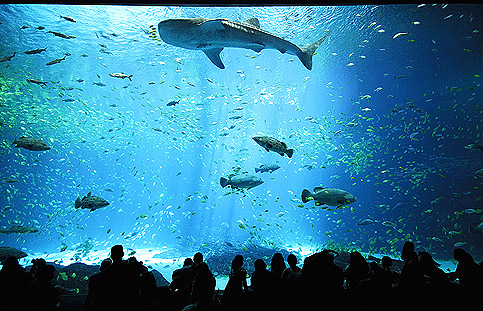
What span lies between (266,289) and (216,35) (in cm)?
342

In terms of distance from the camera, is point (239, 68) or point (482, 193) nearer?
point (482, 193)

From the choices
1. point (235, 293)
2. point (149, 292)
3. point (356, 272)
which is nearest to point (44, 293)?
point (149, 292)

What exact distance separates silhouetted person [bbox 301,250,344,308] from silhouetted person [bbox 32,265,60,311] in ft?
9.15

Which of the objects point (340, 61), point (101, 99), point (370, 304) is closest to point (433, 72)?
point (340, 61)

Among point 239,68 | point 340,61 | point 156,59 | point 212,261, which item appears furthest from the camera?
point 239,68

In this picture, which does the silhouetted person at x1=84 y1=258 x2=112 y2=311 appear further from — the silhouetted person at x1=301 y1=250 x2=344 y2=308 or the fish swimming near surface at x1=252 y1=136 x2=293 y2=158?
the fish swimming near surface at x1=252 y1=136 x2=293 y2=158

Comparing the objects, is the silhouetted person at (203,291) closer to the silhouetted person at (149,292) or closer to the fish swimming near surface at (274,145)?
the silhouetted person at (149,292)

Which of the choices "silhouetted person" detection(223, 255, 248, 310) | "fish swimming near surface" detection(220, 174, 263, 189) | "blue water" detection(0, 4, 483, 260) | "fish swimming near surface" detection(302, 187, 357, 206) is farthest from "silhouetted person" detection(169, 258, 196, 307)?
"blue water" detection(0, 4, 483, 260)

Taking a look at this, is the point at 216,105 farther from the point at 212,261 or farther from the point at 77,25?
the point at 212,261

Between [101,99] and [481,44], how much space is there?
116ft

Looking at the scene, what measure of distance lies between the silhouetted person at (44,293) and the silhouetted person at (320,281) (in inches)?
110

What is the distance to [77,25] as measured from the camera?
1379cm

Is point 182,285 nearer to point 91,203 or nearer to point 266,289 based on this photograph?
point 266,289

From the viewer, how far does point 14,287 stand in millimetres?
2578
